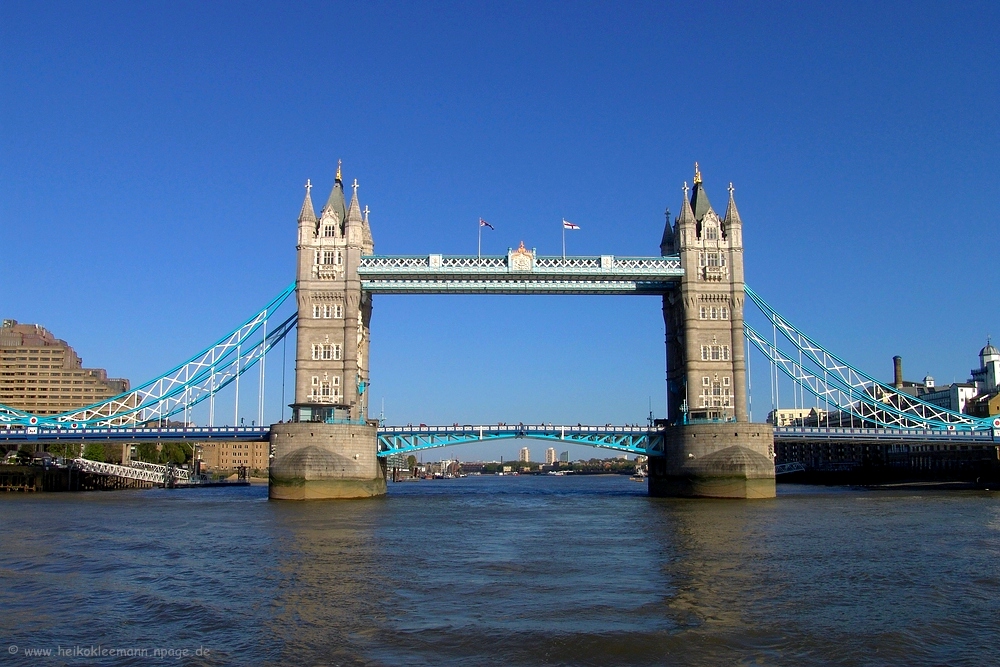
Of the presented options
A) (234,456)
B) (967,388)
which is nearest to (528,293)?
(967,388)

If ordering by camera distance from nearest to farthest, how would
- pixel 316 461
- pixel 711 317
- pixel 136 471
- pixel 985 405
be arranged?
pixel 316 461
pixel 711 317
pixel 136 471
pixel 985 405

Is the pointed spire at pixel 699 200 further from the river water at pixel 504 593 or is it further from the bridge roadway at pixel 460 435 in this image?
the river water at pixel 504 593

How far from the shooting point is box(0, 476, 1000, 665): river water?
17984mm

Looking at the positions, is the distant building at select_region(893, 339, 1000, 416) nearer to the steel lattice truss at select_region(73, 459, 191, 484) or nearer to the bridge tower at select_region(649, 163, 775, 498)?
the bridge tower at select_region(649, 163, 775, 498)

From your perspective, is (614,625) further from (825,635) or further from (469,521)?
(469,521)

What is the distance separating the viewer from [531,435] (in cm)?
7338

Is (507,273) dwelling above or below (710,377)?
above

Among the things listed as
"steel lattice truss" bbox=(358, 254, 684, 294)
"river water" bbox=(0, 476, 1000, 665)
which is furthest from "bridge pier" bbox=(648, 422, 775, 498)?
"river water" bbox=(0, 476, 1000, 665)

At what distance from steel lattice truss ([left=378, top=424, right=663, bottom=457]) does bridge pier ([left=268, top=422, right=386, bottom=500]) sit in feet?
20.8

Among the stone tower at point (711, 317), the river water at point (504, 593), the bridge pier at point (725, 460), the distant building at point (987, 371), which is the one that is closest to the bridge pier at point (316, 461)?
the river water at point (504, 593)

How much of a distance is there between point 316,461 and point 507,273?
67.5ft

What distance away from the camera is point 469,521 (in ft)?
159

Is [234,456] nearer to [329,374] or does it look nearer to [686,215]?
[329,374]

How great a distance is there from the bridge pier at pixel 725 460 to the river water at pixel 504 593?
67.8 ft
